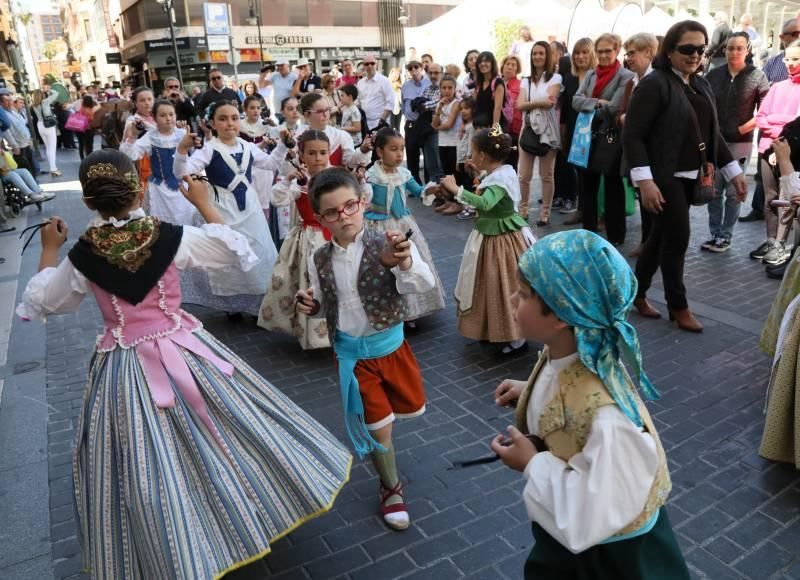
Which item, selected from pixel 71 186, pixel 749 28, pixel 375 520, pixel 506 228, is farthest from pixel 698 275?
pixel 71 186

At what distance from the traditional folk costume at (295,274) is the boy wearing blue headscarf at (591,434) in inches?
137

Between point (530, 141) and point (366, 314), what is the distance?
6080 millimetres

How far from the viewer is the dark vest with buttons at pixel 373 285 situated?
2953mm

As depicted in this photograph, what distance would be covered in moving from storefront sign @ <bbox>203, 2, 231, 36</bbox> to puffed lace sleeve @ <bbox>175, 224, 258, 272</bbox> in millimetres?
25905

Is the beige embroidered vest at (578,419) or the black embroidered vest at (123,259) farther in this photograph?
the black embroidered vest at (123,259)

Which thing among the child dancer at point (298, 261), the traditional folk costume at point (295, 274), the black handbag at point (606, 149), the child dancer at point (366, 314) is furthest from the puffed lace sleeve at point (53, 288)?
the black handbag at point (606, 149)

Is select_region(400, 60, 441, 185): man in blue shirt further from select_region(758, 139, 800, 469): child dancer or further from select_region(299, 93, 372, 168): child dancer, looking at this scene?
select_region(758, 139, 800, 469): child dancer

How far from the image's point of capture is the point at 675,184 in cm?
487

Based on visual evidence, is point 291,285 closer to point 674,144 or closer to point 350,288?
point 350,288

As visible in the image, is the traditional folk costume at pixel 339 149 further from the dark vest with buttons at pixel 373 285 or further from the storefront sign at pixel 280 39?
the storefront sign at pixel 280 39

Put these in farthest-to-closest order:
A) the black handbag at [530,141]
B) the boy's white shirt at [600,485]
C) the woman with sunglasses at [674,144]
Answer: the black handbag at [530,141]
the woman with sunglasses at [674,144]
the boy's white shirt at [600,485]

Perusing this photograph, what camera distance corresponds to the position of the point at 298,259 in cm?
531

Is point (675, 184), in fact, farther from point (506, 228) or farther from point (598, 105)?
point (598, 105)

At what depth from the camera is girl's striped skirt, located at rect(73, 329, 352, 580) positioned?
2463mm
